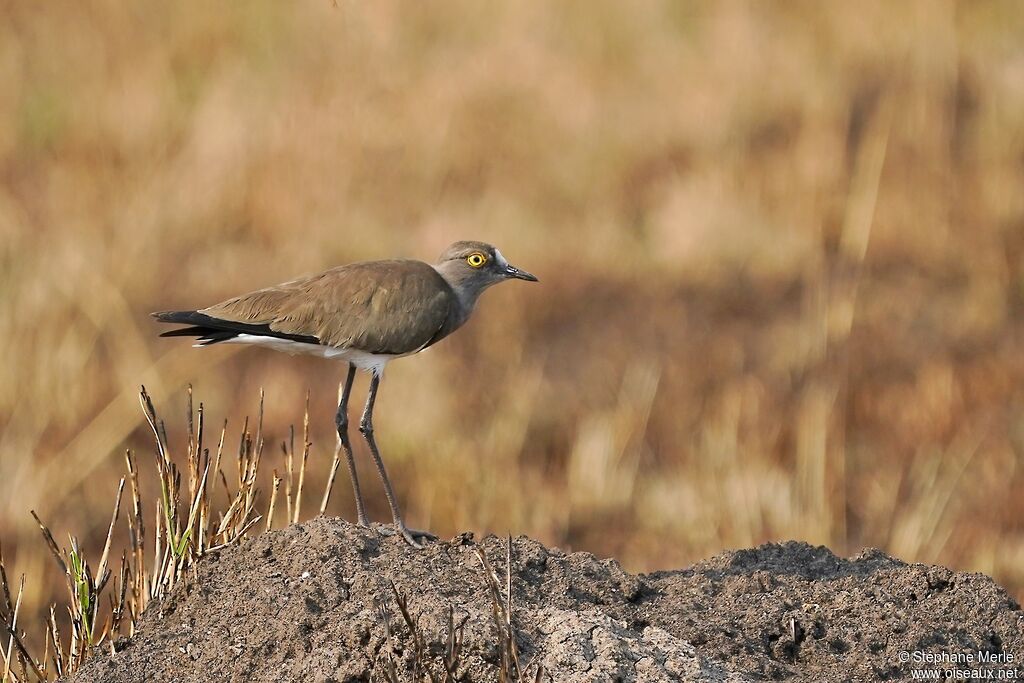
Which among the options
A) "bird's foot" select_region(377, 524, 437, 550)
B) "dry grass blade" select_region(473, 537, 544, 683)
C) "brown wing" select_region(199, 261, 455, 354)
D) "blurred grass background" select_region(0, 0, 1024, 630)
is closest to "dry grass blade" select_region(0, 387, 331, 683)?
"bird's foot" select_region(377, 524, 437, 550)

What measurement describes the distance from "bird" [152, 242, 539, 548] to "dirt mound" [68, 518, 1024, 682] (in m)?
0.70

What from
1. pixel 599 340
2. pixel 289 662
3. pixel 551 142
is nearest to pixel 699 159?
pixel 551 142

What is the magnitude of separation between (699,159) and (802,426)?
12.3ft

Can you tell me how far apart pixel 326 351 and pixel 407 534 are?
91cm

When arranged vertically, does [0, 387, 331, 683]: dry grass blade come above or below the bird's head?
below

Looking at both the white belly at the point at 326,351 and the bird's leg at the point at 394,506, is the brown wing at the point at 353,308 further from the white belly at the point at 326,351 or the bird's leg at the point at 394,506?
the bird's leg at the point at 394,506

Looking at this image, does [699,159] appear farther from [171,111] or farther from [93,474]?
[93,474]

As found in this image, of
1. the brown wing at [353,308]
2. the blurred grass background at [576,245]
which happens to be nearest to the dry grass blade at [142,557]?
the brown wing at [353,308]

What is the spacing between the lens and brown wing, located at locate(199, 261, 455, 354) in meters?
5.71

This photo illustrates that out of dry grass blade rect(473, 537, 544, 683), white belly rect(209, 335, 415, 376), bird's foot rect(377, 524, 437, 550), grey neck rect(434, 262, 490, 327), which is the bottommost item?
dry grass blade rect(473, 537, 544, 683)

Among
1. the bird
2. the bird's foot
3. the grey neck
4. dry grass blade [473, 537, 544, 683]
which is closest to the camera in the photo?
dry grass blade [473, 537, 544, 683]

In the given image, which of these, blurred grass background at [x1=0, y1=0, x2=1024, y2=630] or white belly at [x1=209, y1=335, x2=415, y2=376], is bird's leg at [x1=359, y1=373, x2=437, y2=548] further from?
blurred grass background at [x1=0, y1=0, x2=1024, y2=630]

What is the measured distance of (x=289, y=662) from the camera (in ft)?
14.3

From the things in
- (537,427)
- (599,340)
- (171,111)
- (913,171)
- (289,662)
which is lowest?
(289,662)
